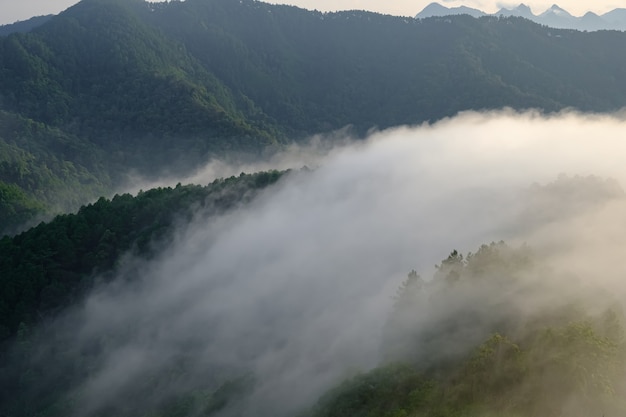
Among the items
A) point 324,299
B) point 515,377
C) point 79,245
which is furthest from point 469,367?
point 79,245

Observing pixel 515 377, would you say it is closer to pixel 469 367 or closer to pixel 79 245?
pixel 469 367

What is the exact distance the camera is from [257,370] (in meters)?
63.8

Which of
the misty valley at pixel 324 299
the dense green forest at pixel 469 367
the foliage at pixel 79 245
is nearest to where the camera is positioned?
the dense green forest at pixel 469 367

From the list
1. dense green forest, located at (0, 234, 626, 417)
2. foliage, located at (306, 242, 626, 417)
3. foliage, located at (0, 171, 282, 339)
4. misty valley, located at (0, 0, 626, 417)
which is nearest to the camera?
foliage, located at (306, 242, 626, 417)

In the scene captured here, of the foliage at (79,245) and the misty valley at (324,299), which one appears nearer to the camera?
the misty valley at (324,299)

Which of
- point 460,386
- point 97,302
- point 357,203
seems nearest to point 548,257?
point 460,386

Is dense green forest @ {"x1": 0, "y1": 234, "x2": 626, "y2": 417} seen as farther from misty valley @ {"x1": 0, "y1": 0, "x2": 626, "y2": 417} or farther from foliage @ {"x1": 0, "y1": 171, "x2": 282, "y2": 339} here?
foliage @ {"x1": 0, "y1": 171, "x2": 282, "y2": 339}

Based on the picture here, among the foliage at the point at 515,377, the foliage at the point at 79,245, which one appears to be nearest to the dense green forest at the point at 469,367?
the foliage at the point at 515,377

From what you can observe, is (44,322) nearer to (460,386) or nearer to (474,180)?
(460,386)

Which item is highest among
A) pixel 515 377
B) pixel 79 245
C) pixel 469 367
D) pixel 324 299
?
pixel 515 377

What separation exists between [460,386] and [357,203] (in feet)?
327

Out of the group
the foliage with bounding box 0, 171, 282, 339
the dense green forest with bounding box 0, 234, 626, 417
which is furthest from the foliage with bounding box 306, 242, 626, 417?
the foliage with bounding box 0, 171, 282, 339

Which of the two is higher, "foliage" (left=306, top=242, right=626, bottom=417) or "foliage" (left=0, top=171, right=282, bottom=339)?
"foliage" (left=306, top=242, right=626, bottom=417)

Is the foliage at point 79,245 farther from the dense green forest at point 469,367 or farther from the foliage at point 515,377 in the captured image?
the foliage at point 515,377
